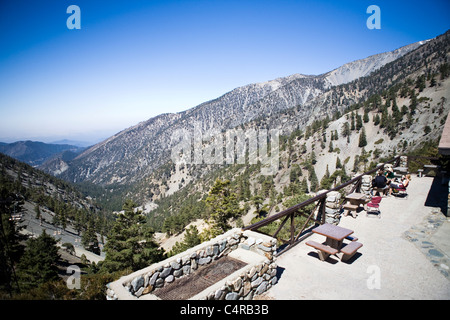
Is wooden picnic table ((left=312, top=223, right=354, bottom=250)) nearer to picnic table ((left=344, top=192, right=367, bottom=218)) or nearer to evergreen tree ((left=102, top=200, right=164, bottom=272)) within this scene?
picnic table ((left=344, top=192, right=367, bottom=218))

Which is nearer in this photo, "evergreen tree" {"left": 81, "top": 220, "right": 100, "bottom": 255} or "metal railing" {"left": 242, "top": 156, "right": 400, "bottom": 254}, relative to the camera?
"metal railing" {"left": 242, "top": 156, "right": 400, "bottom": 254}

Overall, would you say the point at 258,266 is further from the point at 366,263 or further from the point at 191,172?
the point at 191,172

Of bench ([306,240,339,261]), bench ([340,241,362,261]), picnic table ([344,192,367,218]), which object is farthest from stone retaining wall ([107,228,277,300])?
picnic table ([344,192,367,218])

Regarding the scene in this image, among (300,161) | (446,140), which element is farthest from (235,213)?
(300,161)

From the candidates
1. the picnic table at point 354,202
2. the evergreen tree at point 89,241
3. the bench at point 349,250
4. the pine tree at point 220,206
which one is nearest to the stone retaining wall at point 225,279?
the bench at point 349,250

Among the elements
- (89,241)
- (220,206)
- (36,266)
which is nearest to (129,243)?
(36,266)

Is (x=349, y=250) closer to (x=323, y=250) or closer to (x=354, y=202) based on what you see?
(x=323, y=250)
